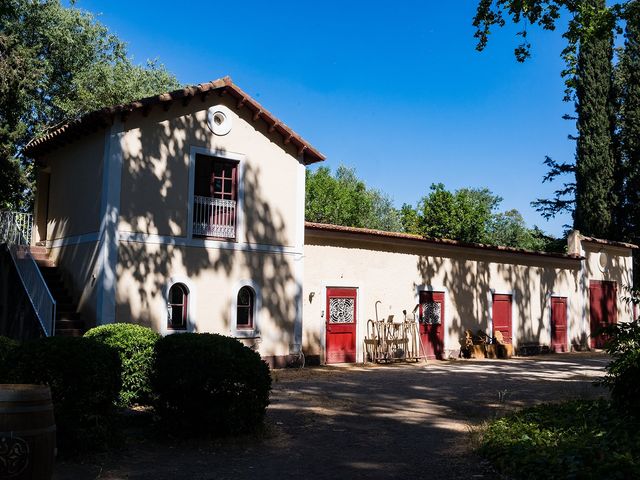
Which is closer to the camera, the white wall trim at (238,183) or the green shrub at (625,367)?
the green shrub at (625,367)

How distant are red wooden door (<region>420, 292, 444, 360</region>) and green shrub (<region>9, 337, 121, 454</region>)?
1334cm

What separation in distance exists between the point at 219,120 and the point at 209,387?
9.19m

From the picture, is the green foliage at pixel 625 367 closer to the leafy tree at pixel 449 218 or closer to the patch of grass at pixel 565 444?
the patch of grass at pixel 565 444

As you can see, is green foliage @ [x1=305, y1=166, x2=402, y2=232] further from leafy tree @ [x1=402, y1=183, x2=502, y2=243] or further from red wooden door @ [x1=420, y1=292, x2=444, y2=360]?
red wooden door @ [x1=420, y1=292, x2=444, y2=360]

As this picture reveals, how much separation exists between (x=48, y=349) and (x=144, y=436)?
1.74 metres

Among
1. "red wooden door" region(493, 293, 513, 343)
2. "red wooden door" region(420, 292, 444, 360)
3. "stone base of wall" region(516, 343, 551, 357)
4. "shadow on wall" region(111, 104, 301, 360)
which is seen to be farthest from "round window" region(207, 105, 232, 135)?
"stone base of wall" region(516, 343, 551, 357)

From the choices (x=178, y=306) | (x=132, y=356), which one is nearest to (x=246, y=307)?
(x=178, y=306)

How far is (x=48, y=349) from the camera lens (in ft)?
20.3

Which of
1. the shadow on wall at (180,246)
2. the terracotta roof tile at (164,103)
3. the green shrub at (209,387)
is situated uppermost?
the terracotta roof tile at (164,103)

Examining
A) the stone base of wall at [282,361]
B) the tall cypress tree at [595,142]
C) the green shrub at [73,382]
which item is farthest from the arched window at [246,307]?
the tall cypress tree at [595,142]

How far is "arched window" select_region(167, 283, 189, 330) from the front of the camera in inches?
542

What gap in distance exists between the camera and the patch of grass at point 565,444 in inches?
210

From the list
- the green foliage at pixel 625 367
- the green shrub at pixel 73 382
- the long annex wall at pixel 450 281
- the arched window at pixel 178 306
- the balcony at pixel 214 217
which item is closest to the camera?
the green shrub at pixel 73 382

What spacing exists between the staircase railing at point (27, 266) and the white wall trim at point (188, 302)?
90.7 inches
